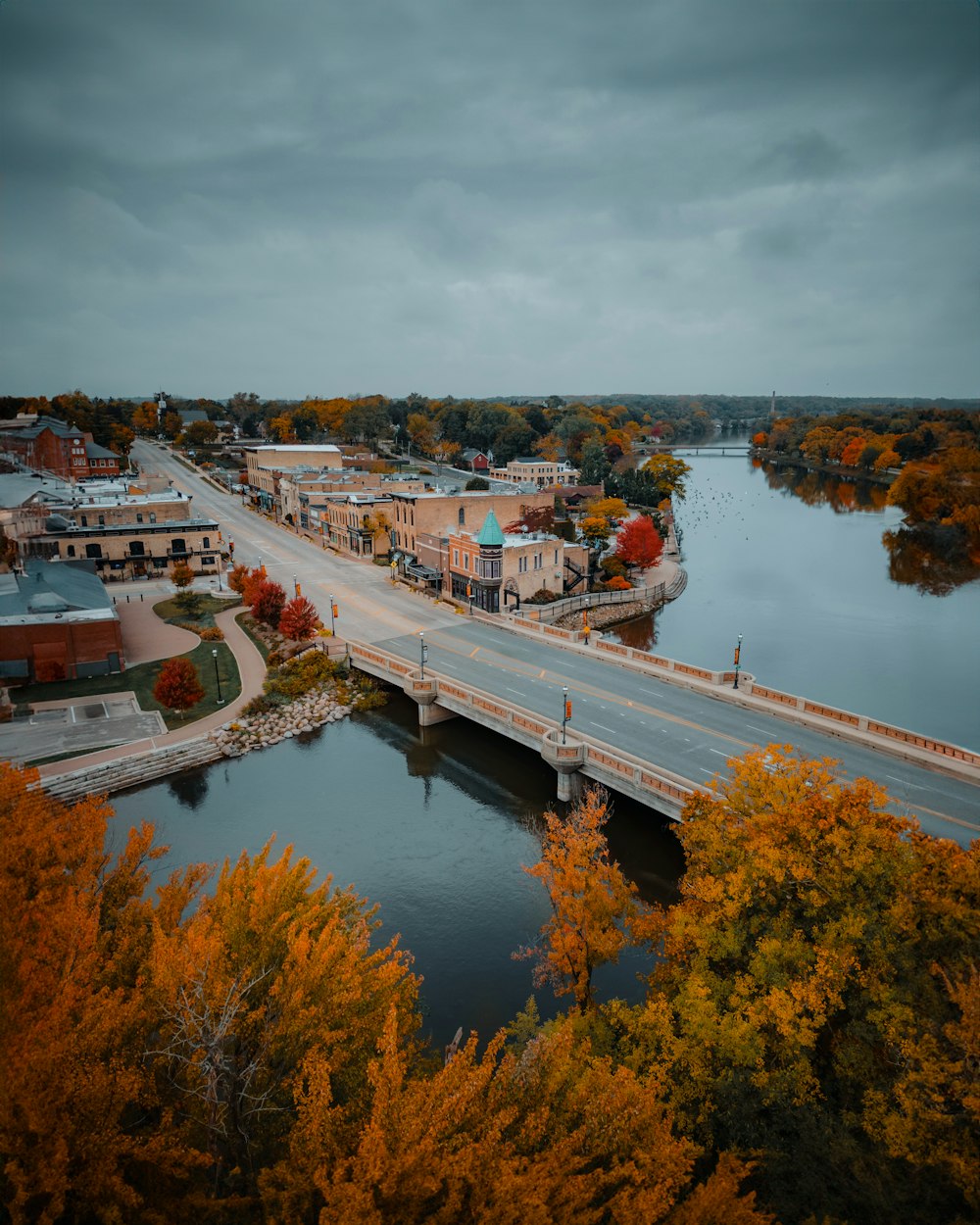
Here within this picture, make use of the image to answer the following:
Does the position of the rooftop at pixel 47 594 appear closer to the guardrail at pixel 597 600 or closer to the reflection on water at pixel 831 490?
the guardrail at pixel 597 600

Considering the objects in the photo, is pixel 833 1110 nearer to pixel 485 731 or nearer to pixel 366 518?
pixel 485 731

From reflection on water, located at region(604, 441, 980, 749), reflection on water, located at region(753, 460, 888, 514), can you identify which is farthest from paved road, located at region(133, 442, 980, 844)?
reflection on water, located at region(753, 460, 888, 514)

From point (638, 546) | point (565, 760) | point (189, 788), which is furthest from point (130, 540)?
point (565, 760)

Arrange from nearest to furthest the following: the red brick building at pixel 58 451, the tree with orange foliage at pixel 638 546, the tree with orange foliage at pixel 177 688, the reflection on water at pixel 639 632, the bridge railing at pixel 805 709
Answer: the bridge railing at pixel 805 709, the tree with orange foliage at pixel 177 688, the reflection on water at pixel 639 632, the tree with orange foliage at pixel 638 546, the red brick building at pixel 58 451

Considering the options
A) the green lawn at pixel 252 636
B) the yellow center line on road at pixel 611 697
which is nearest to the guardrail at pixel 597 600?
the yellow center line on road at pixel 611 697

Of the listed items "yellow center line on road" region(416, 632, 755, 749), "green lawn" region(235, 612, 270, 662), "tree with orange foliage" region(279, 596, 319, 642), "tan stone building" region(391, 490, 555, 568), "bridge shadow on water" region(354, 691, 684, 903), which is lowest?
"bridge shadow on water" region(354, 691, 684, 903)

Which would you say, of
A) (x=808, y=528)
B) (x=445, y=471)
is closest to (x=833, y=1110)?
(x=808, y=528)

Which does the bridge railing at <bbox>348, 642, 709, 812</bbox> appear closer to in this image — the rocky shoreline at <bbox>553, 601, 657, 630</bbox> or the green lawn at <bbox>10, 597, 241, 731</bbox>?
the green lawn at <bbox>10, 597, 241, 731</bbox>

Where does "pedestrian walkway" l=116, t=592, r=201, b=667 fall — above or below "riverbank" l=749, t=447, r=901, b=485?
below
